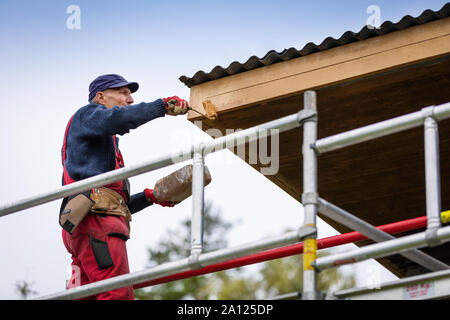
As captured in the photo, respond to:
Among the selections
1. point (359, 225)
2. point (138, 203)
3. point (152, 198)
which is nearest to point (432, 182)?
point (359, 225)

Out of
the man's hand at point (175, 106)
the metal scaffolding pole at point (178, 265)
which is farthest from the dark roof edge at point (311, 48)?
the metal scaffolding pole at point (178, 265)

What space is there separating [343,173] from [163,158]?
3.26 metres

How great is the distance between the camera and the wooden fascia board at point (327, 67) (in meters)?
6.31

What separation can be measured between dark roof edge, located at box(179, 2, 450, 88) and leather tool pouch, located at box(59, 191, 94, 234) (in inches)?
65.6

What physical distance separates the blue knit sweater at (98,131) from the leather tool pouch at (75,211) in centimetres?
26

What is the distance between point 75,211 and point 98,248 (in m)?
0.31

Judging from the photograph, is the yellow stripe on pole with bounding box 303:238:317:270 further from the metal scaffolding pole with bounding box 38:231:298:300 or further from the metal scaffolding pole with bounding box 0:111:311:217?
the metal scaffolding pole with bounding box 0:111:311:217

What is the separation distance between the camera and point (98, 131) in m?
6.18

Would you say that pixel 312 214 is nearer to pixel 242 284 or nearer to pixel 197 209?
pixel 197 209

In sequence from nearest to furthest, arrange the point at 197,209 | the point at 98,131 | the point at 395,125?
the point at 395,125, the point at 197,209, the point at 98,131

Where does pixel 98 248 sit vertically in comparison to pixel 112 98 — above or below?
below
